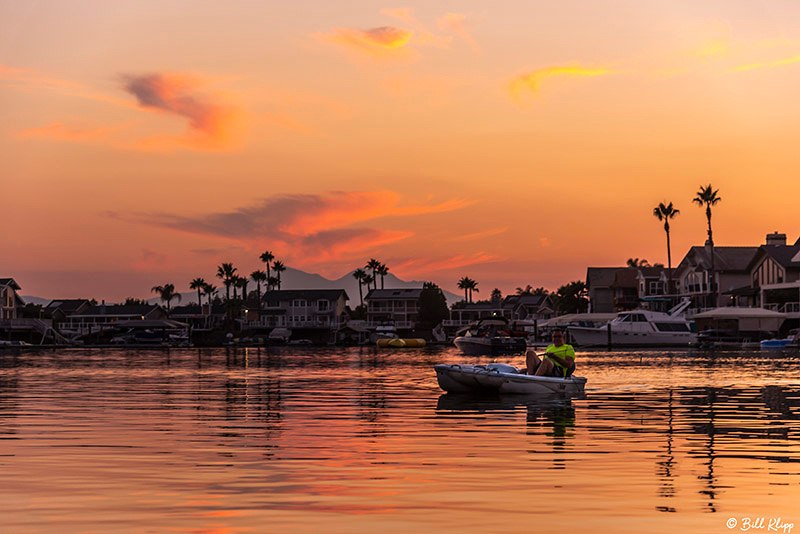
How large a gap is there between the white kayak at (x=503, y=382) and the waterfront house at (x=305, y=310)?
475 ft

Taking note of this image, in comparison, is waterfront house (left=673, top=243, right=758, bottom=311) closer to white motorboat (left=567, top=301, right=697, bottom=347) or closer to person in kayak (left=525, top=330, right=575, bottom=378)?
white motorboat (left=567, top=301, right=697, bottom=347)

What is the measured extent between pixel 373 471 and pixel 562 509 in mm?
4227

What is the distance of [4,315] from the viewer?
15250cm

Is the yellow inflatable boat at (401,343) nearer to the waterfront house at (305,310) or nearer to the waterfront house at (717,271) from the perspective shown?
the waterfront house at (305,310)

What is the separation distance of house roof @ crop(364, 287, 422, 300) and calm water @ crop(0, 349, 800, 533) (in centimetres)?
15184

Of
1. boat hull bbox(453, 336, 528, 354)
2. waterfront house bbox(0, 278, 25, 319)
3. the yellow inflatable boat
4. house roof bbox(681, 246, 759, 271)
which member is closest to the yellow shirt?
boat hull bbox(453, 336, 528, 354)

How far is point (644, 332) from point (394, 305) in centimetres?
8257

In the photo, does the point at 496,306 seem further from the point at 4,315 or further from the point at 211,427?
the point at 211,427

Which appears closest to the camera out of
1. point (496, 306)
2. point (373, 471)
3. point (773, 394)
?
point (373, 471)

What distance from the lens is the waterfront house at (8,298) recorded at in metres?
151

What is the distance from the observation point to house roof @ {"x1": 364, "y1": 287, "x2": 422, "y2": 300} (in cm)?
18550

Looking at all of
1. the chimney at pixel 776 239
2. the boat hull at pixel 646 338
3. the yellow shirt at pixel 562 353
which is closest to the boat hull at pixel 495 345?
the boat hull at pixel 646 338

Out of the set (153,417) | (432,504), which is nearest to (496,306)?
(153,417)

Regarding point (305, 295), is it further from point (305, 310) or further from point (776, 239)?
point (776, 239)
